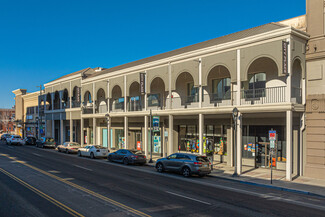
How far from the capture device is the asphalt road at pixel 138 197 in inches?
398

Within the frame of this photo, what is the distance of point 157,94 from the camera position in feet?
99.8

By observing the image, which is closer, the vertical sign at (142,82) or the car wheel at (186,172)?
the car wheel at (186,172)

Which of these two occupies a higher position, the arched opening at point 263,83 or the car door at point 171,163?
the arched opening at point 263,83

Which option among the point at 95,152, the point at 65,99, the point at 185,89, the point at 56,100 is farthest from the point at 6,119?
the point at 185,89

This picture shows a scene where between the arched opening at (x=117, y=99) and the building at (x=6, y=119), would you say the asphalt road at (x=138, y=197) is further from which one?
the building at (x=6, y=119)

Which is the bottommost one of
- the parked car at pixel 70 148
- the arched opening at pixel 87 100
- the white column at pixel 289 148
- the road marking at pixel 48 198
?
the parked car at pixel 70 148

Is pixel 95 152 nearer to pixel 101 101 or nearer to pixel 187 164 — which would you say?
pixel 101 101

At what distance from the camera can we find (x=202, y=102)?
24.7 meters

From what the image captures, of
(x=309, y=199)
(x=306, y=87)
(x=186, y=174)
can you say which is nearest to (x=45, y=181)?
(x=186, y=174)

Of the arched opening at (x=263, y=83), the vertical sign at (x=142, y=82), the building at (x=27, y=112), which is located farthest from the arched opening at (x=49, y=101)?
the arched opening at (x=263, y=83)

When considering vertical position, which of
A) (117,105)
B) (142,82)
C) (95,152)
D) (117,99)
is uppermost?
(142,82)

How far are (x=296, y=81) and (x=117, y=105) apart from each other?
22.0 m

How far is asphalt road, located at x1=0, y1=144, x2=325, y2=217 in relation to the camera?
1010 centimetres

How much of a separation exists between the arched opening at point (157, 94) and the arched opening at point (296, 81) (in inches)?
516
